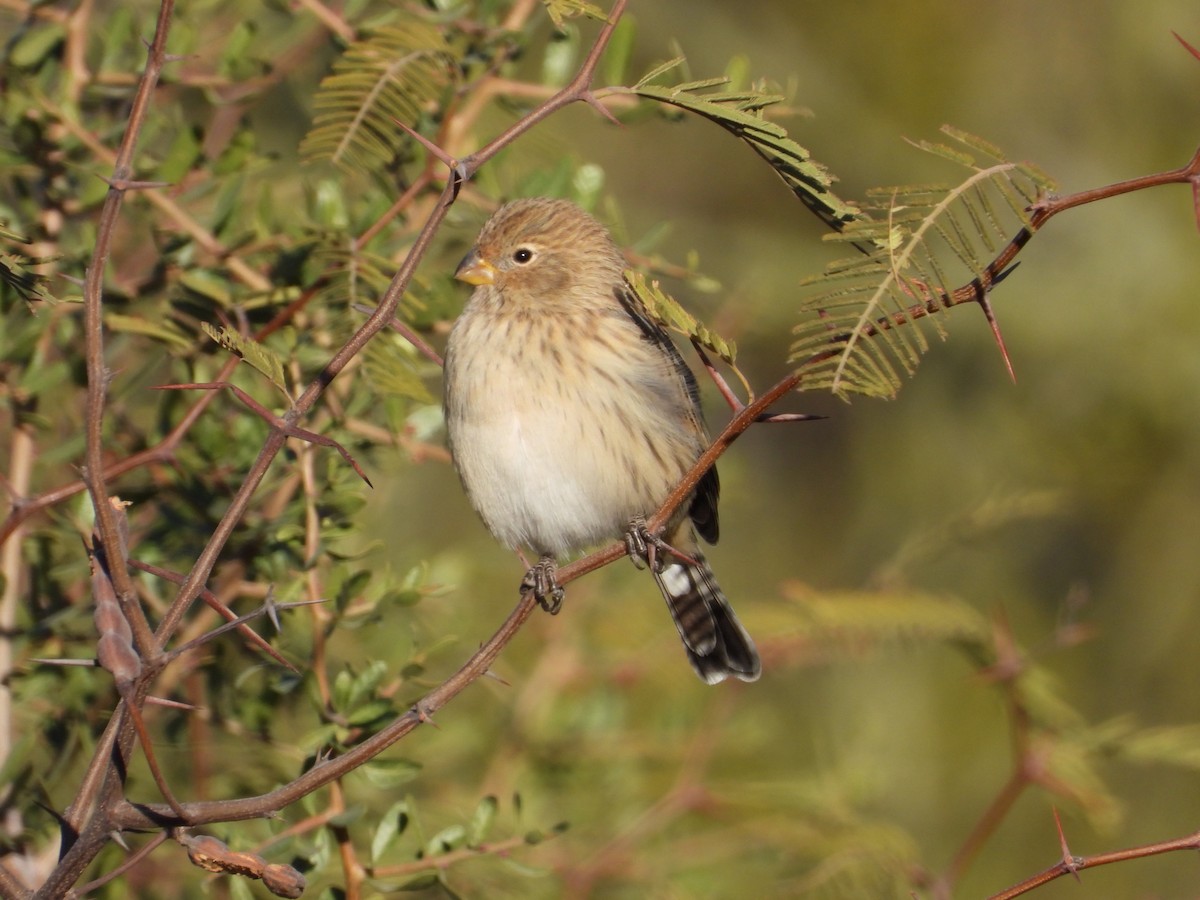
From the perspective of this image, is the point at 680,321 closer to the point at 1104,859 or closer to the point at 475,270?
the point at 1104,859

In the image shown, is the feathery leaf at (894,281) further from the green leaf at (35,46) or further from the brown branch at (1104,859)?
the green leaf at (35,46)

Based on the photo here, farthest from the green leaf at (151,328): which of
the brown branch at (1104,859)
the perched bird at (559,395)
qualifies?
the brown branch at (1104,859)

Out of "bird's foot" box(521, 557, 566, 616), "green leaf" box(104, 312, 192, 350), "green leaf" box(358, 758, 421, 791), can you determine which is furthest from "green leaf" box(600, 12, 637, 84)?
"green leaf" box(358, 758, 421, 791)

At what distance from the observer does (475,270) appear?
458 cm

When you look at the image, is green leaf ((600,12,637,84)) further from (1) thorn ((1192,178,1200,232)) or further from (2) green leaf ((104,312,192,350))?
(1) thorn ((1192,178,1200,232))

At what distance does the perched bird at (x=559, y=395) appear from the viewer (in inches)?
172

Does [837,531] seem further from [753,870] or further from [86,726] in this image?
[86,726]

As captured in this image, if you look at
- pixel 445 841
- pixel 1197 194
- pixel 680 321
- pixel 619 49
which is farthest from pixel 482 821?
pixel 619 49

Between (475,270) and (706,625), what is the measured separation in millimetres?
1599

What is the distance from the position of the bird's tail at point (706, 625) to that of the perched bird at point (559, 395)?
1.73 ft

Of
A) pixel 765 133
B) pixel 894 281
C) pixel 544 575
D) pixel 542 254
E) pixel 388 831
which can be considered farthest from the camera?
pixel 542 254

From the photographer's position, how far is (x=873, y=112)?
302 inches

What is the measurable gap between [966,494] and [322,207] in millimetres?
4396

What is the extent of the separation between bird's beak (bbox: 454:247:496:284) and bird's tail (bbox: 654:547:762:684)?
3.93 feet
